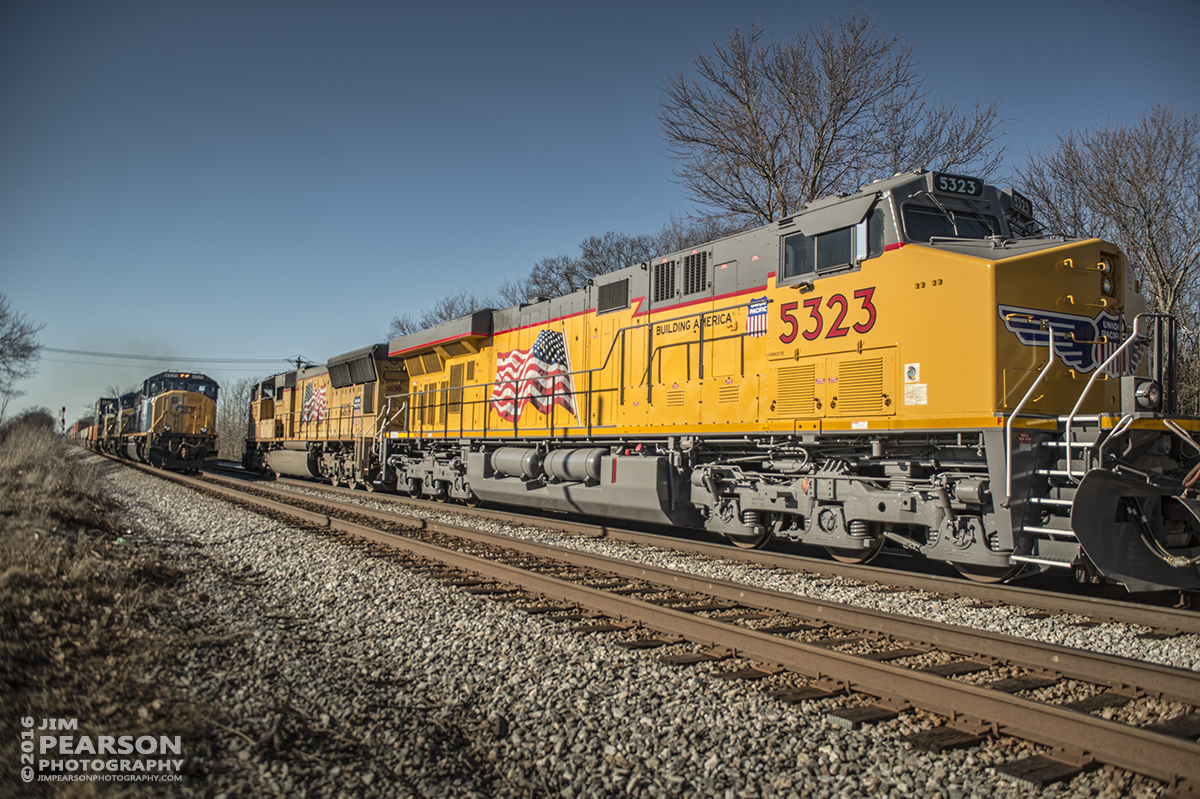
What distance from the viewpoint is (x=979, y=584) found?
6.44 metres

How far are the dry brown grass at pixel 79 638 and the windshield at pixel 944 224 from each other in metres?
6.91

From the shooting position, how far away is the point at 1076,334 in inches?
250

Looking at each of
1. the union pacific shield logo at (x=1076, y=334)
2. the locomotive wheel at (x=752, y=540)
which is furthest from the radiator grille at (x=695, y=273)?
the union pacific shield logo at (x=1076, y=334)

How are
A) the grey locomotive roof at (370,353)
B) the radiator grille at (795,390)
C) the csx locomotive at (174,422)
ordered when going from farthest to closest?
1. the csx locomotive at (174,422)
2. the grey locomotive roof at (370,353)
3. the radiator grille at (795,390)

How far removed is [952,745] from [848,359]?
14.3 feet

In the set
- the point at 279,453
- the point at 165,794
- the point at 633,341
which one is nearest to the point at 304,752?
the point at 165,794

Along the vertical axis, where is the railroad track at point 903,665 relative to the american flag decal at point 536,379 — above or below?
below

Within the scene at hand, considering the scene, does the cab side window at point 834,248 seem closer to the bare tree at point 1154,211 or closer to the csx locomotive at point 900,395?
the csx locomotive at point 900,395

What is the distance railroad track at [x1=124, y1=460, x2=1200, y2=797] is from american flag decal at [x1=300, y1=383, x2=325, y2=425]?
15335 mm

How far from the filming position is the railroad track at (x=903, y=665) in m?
3.14

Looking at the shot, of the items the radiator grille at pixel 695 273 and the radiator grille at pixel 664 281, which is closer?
the radiator grille at pixel 695 273

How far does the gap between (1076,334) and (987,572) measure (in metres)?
2.37

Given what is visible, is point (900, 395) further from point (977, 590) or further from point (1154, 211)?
point (1154, 211)

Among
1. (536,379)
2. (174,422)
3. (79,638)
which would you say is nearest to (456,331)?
(536,379)
